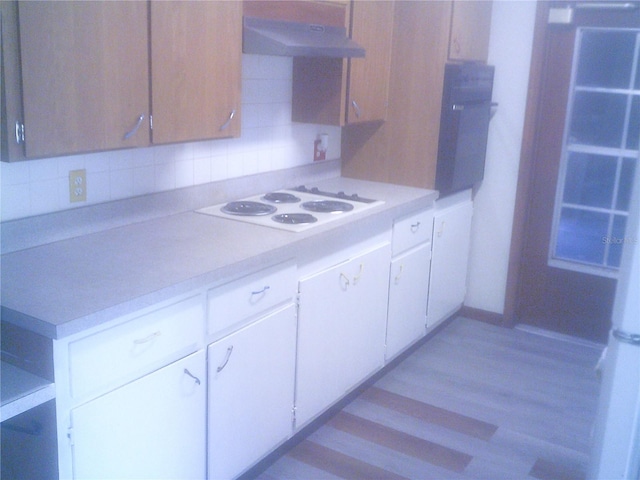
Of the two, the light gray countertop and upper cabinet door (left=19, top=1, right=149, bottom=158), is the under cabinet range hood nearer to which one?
upper cabinet door (left=19, top=1, right=149, bottom=158)

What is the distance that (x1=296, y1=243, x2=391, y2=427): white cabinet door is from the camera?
2.57 metres

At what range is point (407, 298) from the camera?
11.0 ft

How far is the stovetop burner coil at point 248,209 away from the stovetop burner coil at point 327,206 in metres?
0.17

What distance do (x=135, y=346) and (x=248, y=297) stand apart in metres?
0.51

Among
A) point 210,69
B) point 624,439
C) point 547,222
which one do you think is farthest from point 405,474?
point 547,222

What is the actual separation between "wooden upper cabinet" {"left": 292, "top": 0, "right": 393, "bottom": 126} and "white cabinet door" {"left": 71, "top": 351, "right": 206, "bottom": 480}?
1.53 m

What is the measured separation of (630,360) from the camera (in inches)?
59.9

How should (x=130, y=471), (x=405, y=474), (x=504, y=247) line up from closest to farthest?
(x=130, y=471)
(x=405, y=474)
(x=504, y=247)

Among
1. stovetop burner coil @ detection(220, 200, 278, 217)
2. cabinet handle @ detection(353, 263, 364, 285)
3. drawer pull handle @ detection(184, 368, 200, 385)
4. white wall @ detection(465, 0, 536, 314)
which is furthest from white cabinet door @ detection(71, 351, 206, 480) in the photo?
white wall @ detection(465, 0, 536, 314)

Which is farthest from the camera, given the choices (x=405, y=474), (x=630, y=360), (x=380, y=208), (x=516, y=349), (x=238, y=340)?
(x=516, y=349)

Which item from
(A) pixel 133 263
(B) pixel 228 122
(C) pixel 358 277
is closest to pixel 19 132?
(A) pixel 133 263

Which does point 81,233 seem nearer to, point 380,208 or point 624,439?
point 380,208

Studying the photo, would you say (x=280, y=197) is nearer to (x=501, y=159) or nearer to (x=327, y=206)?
(x=327, y=206)

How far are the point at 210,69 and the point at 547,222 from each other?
2457mm
